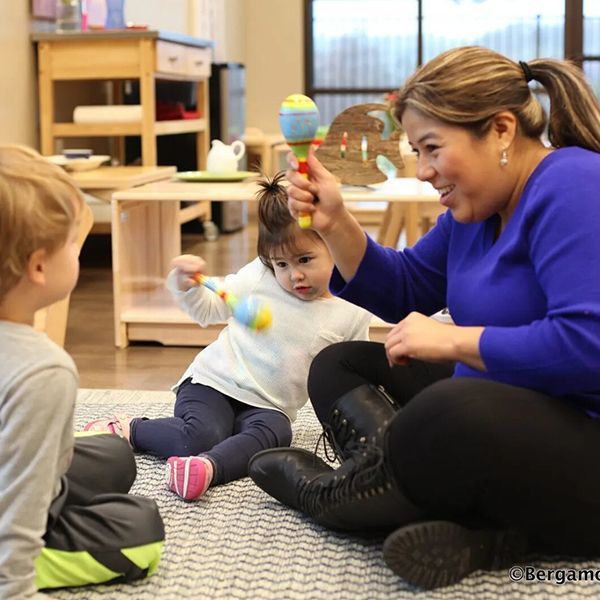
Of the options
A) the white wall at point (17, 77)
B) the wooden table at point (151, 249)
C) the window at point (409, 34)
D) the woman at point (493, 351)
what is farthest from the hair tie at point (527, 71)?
the window at point (409, 34)

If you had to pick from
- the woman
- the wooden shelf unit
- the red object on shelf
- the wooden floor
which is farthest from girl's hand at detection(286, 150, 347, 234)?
the red object on shelf

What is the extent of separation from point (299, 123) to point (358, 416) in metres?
0.40

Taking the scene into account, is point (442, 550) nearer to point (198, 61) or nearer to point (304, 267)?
point (304, 267)

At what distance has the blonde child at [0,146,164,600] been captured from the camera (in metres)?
1.01

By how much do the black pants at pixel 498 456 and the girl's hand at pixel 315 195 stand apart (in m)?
0.34

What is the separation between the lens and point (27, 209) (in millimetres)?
1029

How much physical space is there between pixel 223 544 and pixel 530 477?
43 centimetres

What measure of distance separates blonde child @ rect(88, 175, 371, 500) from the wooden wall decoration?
0.86 m

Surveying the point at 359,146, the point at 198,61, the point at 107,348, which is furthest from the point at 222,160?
the point at 198,61

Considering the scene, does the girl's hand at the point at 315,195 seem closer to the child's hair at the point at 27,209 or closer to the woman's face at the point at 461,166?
the woman's face at the point at 461,166

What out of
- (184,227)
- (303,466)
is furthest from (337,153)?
(184,227)

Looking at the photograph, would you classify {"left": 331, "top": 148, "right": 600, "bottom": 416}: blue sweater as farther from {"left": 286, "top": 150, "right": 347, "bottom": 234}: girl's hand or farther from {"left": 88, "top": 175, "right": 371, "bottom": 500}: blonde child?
{"left": 88, "top": 175, "right": 371, "bottom": 500}: blonde child

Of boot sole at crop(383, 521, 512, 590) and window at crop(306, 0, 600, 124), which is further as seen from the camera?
window at crop(306, 0, 600, 124)

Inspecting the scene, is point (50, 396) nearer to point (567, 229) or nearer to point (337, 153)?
point (567, 229)
